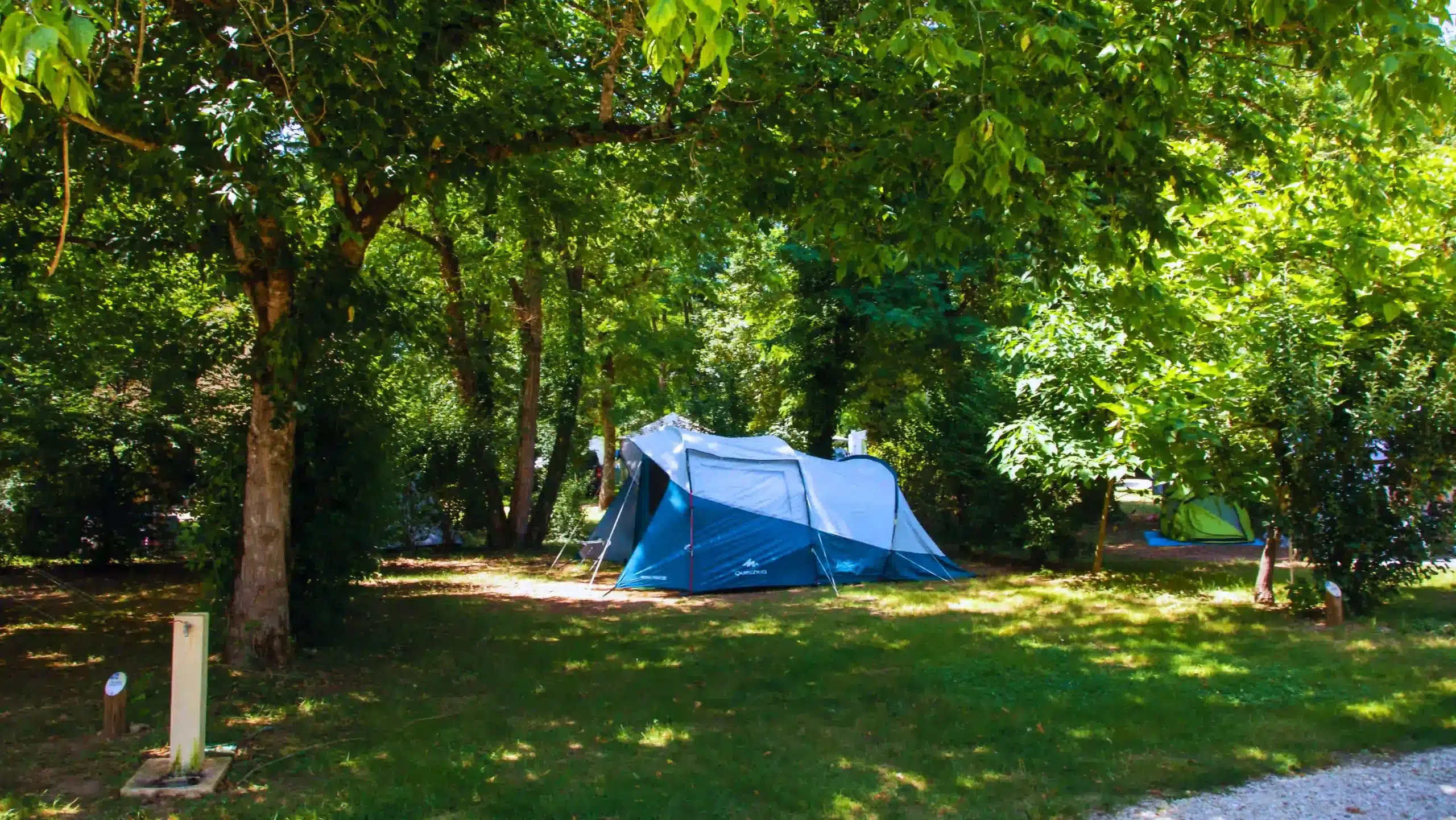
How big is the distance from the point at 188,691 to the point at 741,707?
3.37 meters

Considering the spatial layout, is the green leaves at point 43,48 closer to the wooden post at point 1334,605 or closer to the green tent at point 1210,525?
the wooden post at point 1334,605

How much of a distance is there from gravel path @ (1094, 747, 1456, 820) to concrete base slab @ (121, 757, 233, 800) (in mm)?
4230

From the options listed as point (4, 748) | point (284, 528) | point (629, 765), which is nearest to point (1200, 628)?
→ point (629, 765)

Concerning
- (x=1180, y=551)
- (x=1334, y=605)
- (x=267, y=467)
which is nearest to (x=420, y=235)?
(x=267, y=467)

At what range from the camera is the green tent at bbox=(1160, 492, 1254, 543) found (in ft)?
55.0

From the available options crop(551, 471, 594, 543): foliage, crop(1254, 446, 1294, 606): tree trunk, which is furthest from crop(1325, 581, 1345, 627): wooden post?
crop(551, 471, 594, 543): foliage

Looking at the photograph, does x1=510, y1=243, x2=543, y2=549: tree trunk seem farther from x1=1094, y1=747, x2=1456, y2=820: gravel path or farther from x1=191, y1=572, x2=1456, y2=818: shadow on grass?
x1=1094, y1=747, x2=1456, y2=820: gravel path

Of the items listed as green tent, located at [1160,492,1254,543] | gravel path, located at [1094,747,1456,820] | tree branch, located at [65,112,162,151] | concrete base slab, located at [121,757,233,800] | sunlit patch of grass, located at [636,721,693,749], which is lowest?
gravel path, located at [1094,747,1456,820]

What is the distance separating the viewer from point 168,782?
195 inches

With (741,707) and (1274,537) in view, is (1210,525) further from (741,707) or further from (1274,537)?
(741,707)

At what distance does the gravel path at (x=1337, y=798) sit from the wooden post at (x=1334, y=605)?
418 cm

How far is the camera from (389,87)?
22.3 ft

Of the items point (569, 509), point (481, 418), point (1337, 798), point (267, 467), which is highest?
point (481, 418)

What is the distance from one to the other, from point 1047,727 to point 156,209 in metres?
7.77
